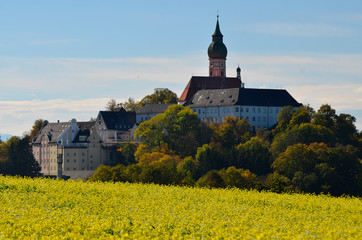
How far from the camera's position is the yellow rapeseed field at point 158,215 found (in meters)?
26.5

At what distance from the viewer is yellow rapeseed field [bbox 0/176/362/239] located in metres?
26.5

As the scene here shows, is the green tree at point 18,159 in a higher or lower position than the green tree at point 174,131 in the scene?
lower

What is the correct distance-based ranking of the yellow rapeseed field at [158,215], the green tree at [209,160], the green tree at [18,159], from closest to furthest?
1. the yellow rapeseed field at [158,215]
2. the green tree at [209,160]
3. the green tree at [18,159]

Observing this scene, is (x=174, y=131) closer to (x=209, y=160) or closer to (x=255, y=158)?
(x=209, y=160)

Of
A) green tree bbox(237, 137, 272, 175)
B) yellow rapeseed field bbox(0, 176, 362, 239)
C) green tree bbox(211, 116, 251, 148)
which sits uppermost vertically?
green tree bbox(211, 116, 251, 148)

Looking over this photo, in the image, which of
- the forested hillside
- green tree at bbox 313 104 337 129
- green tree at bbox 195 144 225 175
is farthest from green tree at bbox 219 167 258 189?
green tree at bbox 313 104 337 129

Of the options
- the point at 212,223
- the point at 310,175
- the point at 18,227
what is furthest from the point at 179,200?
the point at 310,175

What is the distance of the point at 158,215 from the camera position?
106ft

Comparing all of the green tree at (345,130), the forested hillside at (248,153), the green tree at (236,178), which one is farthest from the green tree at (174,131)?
the green tree at (236,178)

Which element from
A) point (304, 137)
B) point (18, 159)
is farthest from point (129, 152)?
point (304, 137)

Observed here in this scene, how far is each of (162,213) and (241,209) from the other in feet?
18.5

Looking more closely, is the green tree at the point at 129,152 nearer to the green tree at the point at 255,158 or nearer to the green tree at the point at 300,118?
the green tree at the point at 255,158

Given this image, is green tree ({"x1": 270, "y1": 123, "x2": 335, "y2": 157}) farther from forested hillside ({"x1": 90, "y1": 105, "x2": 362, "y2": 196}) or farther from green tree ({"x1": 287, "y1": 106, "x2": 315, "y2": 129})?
green tree ({"x1": 287, "y1": 106, "x2": 315, "y2": 129})

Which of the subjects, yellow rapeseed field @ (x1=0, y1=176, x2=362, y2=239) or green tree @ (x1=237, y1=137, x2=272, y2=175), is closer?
yellow rapeseed field @ (x1=0, y1=176, x2=362, y2=239)
